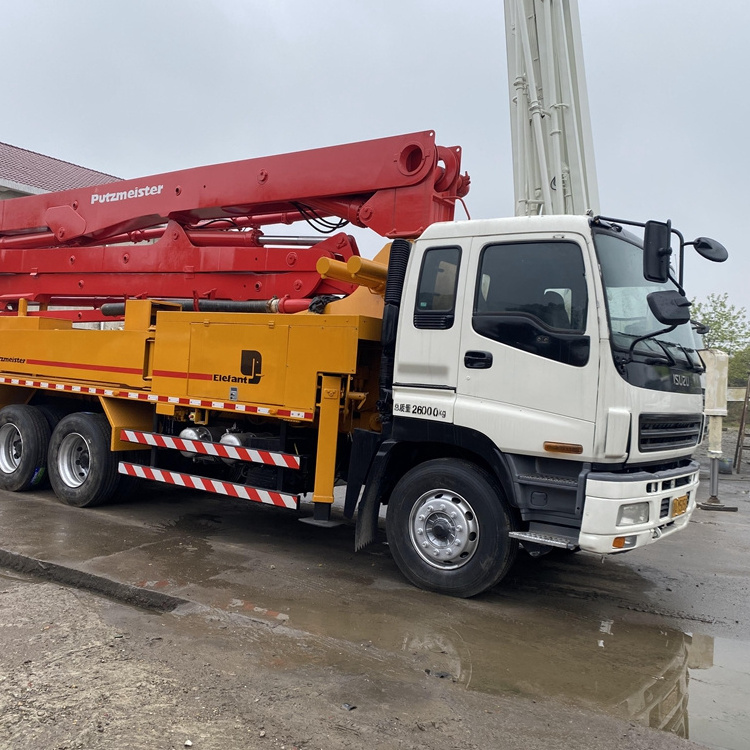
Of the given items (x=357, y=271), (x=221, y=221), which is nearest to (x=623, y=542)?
(x=357, y=271)

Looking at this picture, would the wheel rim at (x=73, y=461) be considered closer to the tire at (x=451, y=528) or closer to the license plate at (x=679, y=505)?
the tire at (x=451, y=528)

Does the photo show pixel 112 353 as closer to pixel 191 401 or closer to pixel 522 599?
pixel 191 401

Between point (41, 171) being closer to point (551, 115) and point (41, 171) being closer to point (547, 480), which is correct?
point (551, 115)

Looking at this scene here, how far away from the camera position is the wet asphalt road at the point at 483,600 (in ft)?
12.3

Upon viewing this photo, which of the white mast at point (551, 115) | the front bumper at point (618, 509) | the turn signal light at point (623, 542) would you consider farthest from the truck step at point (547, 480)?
the white mast at point (551, 115)

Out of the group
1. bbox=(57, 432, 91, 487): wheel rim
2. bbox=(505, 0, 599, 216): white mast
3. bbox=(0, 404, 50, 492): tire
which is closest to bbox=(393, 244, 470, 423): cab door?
bbox=(57, 432, 91, 487): wheel rim

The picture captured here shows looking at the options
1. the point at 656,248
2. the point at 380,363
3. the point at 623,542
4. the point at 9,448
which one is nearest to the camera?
the point at 656,248

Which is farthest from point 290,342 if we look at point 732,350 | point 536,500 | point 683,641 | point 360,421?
point 732,350

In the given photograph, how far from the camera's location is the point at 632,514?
179 inches

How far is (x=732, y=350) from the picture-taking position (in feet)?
92.0

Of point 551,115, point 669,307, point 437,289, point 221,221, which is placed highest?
point 551,115

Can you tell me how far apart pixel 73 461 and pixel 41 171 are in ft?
63.3

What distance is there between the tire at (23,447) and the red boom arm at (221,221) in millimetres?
1518

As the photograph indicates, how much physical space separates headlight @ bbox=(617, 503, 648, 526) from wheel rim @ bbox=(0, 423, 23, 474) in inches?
269
